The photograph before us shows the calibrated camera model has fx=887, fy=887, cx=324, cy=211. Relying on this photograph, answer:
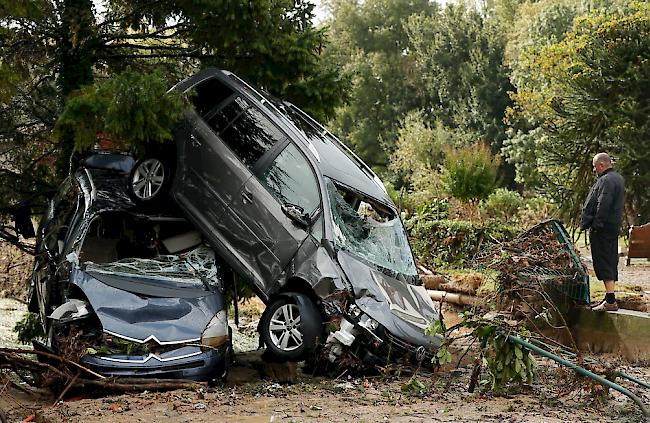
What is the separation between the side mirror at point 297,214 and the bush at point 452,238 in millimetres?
8354

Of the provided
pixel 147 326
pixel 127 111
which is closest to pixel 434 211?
pixel 127 111

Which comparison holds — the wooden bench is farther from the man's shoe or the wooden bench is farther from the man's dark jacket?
the man's shoe

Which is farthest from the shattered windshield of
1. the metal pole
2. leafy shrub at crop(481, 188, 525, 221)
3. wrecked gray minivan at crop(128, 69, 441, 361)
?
leafy shrub at crop(481, 188, 525, 221)

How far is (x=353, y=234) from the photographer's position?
963 cm

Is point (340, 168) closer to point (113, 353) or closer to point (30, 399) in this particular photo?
point (113, 353)

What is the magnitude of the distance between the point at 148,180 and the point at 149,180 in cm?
2

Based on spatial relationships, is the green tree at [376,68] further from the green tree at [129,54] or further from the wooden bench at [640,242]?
the green tree at [129,54]

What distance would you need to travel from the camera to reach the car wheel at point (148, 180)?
10719 mm

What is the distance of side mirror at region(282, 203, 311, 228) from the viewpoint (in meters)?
9.40

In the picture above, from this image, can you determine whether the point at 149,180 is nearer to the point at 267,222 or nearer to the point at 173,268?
the point at 173,268

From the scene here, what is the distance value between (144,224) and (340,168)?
2.44m

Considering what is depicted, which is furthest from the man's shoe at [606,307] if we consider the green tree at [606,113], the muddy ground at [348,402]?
the green tree at [606,113]

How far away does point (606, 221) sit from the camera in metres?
10.9

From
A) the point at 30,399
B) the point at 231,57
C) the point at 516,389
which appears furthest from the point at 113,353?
the point at 231,57
